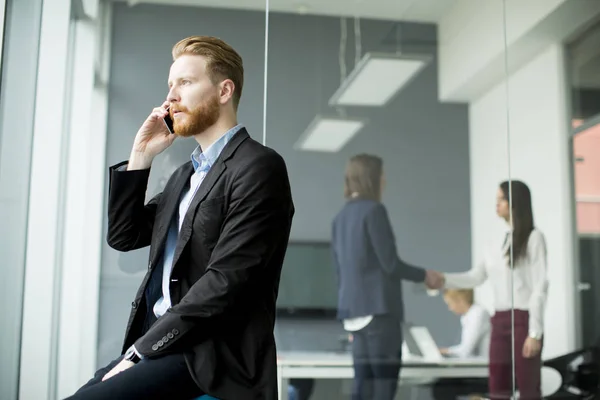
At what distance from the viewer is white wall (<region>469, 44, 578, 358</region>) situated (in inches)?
152

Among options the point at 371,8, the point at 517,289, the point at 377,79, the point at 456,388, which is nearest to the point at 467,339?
the point at 456,388

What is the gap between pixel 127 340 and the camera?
1.82m

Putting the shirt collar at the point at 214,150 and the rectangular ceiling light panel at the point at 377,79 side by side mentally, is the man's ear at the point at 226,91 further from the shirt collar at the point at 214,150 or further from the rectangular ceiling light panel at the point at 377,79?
the rectangular ceiling light panel at the point at 377,79

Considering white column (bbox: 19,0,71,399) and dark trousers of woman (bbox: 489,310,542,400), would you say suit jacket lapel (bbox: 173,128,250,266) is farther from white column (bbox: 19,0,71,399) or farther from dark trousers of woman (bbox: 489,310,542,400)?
dark trousers of woman (bbox: 489,310,542,400)

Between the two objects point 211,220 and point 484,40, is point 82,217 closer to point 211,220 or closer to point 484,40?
point 211,220

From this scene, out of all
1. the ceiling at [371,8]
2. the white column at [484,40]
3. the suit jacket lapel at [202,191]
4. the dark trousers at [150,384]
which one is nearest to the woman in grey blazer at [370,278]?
the white column at [484,40]

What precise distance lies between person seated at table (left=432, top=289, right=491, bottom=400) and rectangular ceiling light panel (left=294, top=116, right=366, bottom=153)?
0.88 m

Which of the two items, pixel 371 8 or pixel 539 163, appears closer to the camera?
pixel 371 8

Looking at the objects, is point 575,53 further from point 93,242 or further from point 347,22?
point 93,242

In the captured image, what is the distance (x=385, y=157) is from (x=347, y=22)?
684 mm

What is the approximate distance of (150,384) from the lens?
1.61 metres

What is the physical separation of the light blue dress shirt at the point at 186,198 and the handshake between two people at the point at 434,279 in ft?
6.78

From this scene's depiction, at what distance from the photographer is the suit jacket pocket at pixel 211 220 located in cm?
173

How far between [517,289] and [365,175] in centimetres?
95
